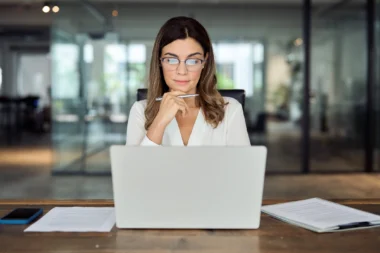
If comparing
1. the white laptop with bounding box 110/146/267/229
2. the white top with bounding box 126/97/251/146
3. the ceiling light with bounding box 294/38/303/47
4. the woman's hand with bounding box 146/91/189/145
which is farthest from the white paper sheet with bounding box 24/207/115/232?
the ceiling light with bounding box 294/38/303/47

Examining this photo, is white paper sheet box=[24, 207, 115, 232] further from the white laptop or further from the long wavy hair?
the long wavy hair

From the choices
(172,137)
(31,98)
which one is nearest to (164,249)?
(172,137)

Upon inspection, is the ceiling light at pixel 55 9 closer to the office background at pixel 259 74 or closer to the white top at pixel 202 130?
the office background at pixel 259 74

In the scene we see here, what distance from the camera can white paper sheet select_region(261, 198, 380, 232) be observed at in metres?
1.31

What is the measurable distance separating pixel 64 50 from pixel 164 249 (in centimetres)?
567

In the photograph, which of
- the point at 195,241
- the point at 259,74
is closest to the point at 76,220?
the point at 195,241

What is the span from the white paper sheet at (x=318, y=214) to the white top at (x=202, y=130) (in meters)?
0.47

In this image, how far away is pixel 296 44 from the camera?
6.61m

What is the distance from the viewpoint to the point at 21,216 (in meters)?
1.38

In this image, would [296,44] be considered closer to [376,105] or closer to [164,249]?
[376,105]

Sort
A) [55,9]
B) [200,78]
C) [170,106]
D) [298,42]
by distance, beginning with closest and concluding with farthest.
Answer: [170,106] < [200,78] < [55,9] < [298,42]

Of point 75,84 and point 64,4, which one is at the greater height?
point 64,4

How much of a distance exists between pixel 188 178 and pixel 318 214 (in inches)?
17.6

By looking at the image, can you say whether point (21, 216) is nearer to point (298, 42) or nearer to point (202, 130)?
point (202, 130)
